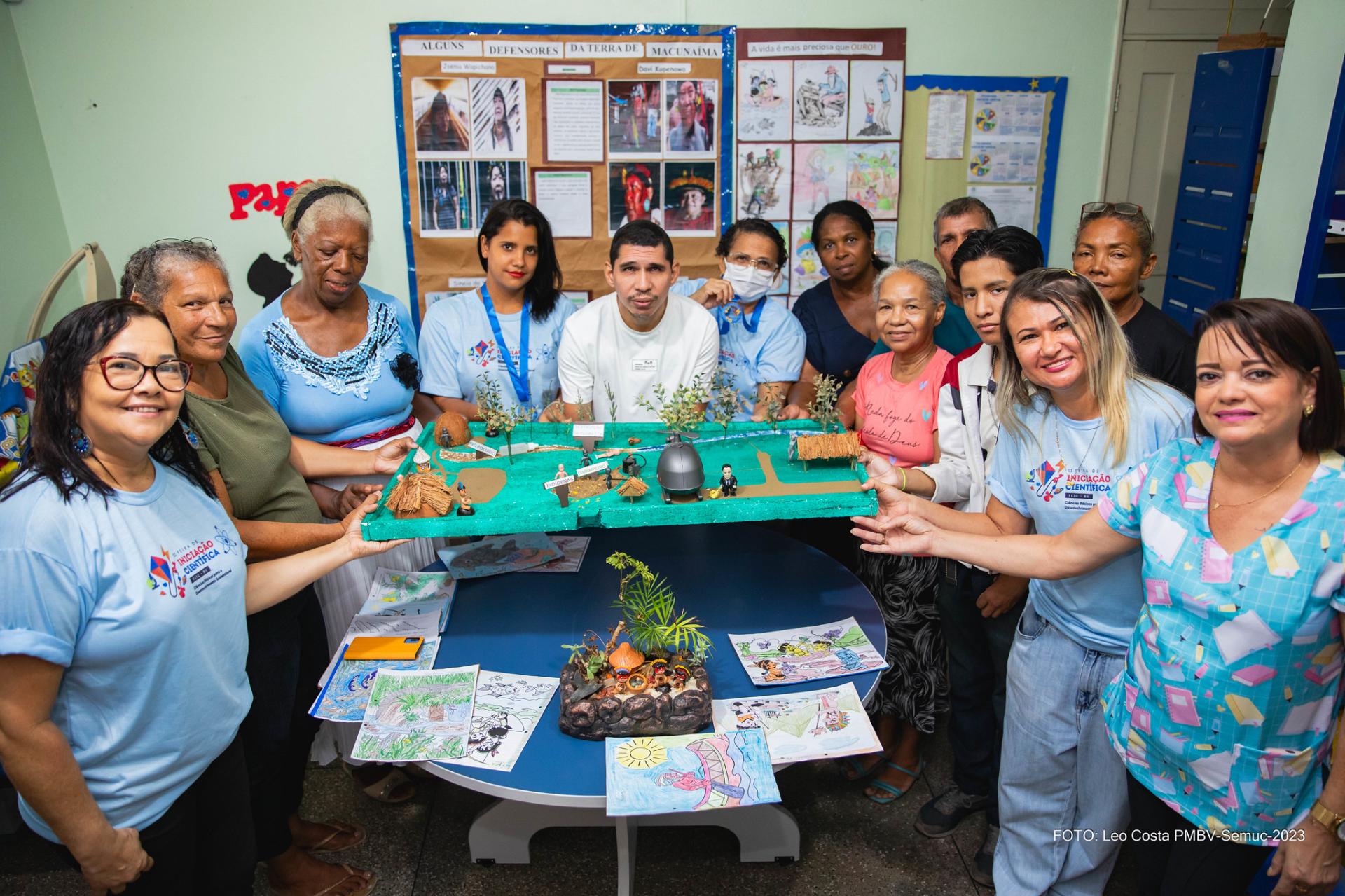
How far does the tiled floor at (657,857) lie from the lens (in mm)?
2697

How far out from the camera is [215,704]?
1.87m

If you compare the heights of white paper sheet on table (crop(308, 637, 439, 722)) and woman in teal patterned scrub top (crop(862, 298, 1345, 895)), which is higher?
woman in teal patterned scrub top (crop(862, 298, 1345, 895))

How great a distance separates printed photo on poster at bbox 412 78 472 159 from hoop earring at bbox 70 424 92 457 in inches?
119

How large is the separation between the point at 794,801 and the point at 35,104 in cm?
465

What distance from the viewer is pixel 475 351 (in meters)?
3.30

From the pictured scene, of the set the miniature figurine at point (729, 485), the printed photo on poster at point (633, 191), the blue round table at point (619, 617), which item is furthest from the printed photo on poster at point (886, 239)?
the miniature figurine at point (729, 485)

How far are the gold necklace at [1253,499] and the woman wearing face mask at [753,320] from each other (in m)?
1.76

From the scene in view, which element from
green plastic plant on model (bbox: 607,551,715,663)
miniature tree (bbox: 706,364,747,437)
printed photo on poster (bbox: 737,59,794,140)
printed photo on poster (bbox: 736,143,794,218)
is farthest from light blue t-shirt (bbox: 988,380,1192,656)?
printed photo on poster (bbox: 737,59,794,140)

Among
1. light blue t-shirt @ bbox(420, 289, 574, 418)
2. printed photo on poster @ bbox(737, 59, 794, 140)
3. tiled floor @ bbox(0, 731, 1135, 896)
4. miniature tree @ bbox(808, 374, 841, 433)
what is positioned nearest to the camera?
tiled floor @ bbox(0, 731, 1135, 896)

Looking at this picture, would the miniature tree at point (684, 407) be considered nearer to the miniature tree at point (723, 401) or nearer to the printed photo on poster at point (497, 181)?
the miniature tree at point (723, 401)

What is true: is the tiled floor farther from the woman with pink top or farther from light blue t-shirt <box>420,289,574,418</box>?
light blue t-shirt <box>420,289,574,418</box>

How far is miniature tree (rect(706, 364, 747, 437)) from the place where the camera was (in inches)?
117

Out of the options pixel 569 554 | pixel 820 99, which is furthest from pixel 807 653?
pixel 820 99

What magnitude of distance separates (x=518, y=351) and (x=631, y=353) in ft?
1.56
